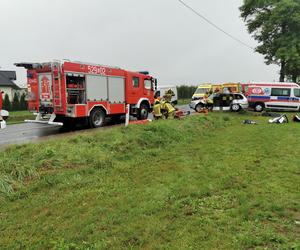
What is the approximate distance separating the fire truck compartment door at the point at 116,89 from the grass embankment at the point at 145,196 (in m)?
6.44

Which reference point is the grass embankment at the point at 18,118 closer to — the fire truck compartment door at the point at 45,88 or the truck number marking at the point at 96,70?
the fire truck compartment door at the point at 45,88

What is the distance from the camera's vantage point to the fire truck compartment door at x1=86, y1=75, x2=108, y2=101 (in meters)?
14.8

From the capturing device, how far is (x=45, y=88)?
547 inches

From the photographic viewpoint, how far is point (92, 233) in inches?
159

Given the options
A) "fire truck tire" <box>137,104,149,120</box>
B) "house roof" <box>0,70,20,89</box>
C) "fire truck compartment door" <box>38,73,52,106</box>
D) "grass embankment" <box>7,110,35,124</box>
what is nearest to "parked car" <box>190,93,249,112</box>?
"fire truck tire" <box>137,104,149,120</box>

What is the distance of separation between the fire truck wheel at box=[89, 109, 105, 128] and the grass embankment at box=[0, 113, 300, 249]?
513cm

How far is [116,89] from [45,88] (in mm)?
3841

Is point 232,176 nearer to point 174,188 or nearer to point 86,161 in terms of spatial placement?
point 174,188

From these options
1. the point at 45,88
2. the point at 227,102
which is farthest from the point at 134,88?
the point at 227,102

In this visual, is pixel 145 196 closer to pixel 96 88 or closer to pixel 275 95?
pixel 96 88

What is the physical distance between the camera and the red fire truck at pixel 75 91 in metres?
13.6

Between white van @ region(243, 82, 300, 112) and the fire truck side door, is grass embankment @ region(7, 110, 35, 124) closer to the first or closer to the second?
the fire truck side door

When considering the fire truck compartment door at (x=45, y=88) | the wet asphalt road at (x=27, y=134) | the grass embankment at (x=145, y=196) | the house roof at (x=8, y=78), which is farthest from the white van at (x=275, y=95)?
the house roof at (x=8, y=78)

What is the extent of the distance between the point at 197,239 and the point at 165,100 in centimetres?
1342
